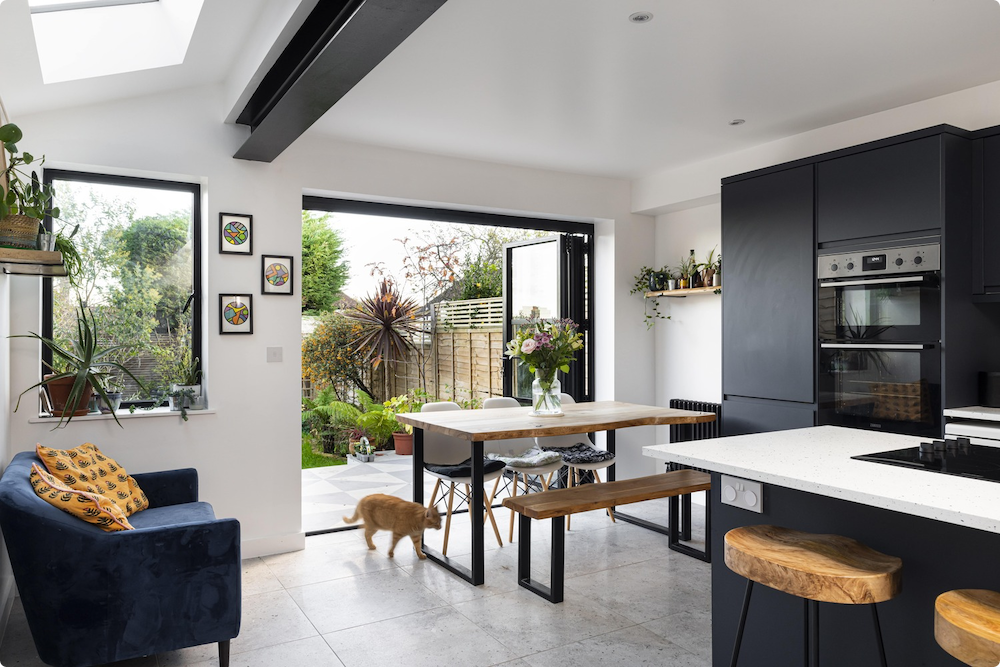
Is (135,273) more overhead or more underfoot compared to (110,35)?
more underfoot

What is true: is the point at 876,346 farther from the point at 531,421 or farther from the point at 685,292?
the point at 531,421

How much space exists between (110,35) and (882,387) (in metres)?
4.12

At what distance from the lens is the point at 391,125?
4.00 meters

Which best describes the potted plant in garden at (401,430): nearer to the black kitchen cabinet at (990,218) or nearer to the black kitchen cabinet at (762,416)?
the black kitchen cabinet at (762,416)

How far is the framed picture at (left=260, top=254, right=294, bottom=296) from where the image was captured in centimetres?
396

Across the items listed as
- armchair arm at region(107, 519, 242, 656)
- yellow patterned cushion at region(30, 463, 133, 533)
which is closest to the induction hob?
armchair arm at region(107, 519, 242, 656)

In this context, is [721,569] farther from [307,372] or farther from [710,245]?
[307,372]

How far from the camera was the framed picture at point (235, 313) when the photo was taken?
3.83 meters

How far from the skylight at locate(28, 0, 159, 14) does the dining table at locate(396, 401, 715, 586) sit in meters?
2.45

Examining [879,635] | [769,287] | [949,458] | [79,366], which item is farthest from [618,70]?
[79,366]

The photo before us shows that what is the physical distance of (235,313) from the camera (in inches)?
152

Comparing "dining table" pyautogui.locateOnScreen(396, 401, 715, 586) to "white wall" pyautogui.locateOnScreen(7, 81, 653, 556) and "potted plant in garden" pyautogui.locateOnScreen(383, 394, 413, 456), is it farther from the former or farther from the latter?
"potted plant in garden" pyautogui.locateOnScreen(383, 394, 413, 456)

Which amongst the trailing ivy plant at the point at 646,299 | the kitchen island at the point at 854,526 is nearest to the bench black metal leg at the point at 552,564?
the kitchen island at the point at 854,526

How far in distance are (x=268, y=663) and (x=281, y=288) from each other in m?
2.11
